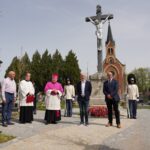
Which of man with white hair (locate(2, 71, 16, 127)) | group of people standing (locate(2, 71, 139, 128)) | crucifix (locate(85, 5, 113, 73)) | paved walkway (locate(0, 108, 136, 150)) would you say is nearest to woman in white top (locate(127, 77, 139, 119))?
group of people standing (locate(2, 71, 139, 128))

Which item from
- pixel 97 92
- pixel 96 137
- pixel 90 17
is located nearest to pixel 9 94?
pixel 96 137

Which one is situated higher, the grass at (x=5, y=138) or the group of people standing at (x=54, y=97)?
the group of people standing at (x=54, y=97)

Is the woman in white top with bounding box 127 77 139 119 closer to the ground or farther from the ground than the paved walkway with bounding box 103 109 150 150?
farther from the ground

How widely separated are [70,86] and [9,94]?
16.0 ft

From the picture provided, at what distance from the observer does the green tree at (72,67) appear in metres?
58.7

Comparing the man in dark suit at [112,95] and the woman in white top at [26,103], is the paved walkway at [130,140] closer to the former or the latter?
the man in dark suit at [112,95]

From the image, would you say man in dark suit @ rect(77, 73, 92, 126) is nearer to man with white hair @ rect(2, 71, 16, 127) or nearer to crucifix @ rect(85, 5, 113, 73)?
man with white hair @ rect(2, 71, 16, 127)

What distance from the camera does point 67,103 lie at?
1457 centimetres

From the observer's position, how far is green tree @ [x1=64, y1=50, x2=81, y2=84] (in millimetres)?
58719

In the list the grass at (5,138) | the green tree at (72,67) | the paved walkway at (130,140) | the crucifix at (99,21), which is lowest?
the paved walkway at (130,140)

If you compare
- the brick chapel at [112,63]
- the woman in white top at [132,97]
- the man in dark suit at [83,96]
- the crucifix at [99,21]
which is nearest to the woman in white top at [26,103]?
the man in dark suit at [83,96]

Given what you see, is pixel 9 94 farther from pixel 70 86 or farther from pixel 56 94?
pixel 70 86

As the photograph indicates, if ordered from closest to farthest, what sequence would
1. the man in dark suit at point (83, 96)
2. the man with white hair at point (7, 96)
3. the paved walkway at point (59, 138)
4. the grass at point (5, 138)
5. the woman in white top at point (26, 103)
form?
the paved walkway at point (59, 138) < the grass at point (5, 138) < the man with white hair at point (7, 96) < the man in dark suit at point (83, 96) < the woman in white top at point (26, 103)

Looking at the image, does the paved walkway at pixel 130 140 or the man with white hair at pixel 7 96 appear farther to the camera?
the man with white hair at pixel 7 96
